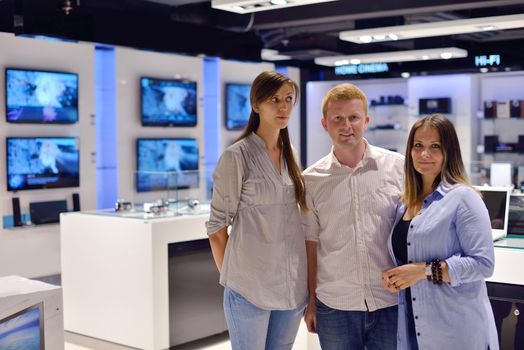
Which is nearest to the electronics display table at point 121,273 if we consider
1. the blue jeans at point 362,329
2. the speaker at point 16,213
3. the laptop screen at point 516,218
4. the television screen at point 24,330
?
the speaker at point 16,213

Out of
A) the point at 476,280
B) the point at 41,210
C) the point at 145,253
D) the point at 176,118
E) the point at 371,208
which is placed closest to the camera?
the point at 476,280

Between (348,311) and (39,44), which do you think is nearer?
(348,311)

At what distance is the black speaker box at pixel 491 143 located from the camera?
9844 millimetres

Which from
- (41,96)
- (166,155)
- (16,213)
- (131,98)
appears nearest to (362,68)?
(166,155)

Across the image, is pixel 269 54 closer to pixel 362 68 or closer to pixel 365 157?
pixel 362 68

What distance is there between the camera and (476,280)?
2367 mm

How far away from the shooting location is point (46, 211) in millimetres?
7348

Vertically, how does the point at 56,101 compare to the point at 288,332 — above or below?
above

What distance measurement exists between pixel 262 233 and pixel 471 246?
77 centimetres

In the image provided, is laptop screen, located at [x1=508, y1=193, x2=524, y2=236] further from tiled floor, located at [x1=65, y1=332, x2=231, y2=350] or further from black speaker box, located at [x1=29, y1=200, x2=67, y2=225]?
black speaker box, located at [x1=29, y1=200, x2=67, y2=225]

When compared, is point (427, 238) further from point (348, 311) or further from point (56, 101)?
point (56, 101)

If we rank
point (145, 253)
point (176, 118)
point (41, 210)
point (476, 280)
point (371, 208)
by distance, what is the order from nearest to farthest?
point (476, 280) → point (371, 208) → point (145, 253) → point (41, 210) → point (176, 118)

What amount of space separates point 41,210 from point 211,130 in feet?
10.5

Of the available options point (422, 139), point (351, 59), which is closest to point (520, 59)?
point (351, 59)
